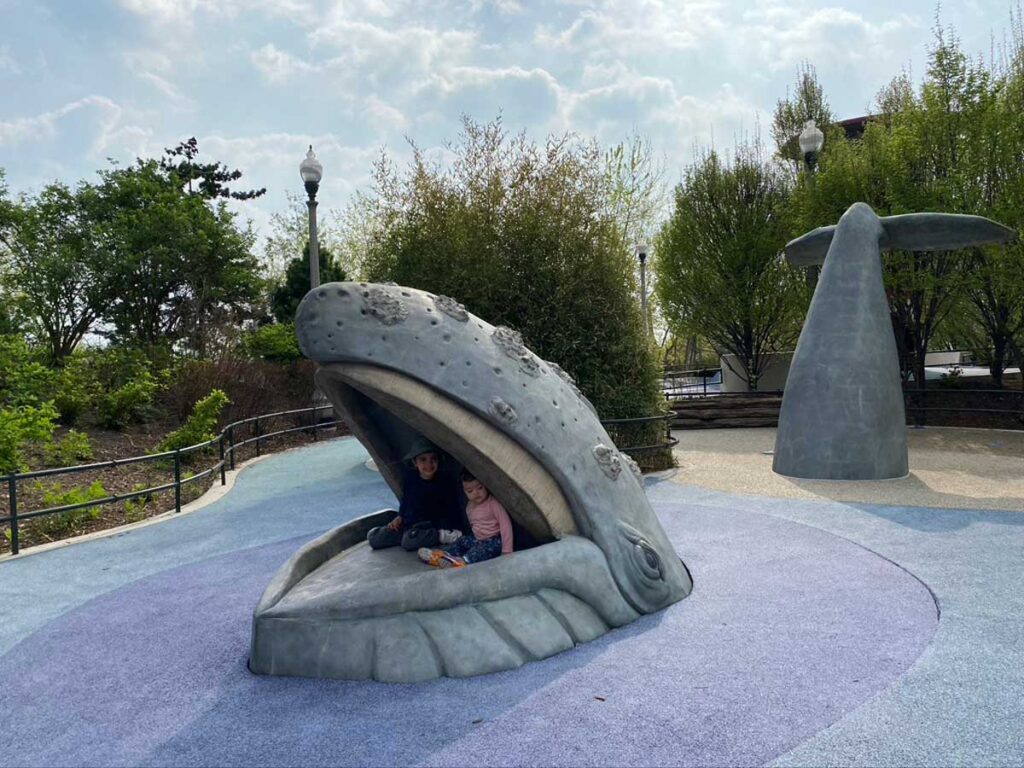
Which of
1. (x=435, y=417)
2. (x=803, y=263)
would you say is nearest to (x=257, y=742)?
(x=435, y=417)

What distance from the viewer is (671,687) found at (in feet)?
12.2

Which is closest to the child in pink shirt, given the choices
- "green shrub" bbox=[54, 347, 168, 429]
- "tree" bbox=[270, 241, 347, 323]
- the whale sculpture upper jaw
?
the whale sculpture upper jaw

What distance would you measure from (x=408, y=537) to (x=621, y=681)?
181cm

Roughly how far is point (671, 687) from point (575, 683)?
53cm

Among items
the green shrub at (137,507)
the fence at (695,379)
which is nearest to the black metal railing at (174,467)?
the green shrub at (137,507)

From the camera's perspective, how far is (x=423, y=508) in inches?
195

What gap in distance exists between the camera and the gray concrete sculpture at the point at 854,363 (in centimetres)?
999

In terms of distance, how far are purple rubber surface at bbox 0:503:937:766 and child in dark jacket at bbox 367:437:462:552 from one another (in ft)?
3.80

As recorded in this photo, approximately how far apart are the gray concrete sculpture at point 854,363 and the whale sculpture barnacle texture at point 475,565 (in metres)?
6.51

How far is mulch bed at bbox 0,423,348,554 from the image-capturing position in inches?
322

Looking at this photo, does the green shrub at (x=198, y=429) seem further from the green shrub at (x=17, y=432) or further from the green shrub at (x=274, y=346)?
the green shrub at (x=274, y=346)

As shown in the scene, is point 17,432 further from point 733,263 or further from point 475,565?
point 733,263

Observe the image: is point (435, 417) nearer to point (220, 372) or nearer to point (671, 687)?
point (671, 687)

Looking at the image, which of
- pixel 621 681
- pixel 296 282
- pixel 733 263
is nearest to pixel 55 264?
pixel 296 282
